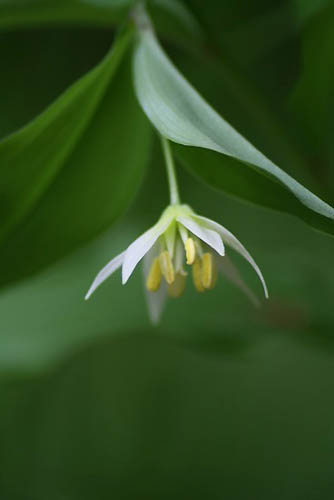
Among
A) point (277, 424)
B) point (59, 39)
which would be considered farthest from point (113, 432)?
point (59, 39)

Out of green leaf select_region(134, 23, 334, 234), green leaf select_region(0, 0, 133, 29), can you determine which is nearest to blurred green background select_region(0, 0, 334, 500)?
green leaf select_region(0, 0, 133, 29)

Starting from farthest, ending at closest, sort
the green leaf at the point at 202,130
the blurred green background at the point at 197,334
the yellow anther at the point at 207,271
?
the blurred green background at the point at 197,334
the yellow anther at the point at 207,271
the green leaf at the point at 202,130

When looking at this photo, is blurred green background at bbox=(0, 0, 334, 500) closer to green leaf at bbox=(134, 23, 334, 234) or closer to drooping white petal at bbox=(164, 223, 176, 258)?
green leaf at bbox=(134, 23, 334, 234)

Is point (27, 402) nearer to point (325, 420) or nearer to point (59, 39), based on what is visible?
point (325, 420)

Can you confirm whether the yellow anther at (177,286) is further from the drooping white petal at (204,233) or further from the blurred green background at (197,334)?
the blurred green background at (197,334)

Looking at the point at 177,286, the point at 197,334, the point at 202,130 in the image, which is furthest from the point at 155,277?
the point at 197,334

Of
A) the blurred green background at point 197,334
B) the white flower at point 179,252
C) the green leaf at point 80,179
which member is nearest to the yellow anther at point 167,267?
the white flower at point 179,252
